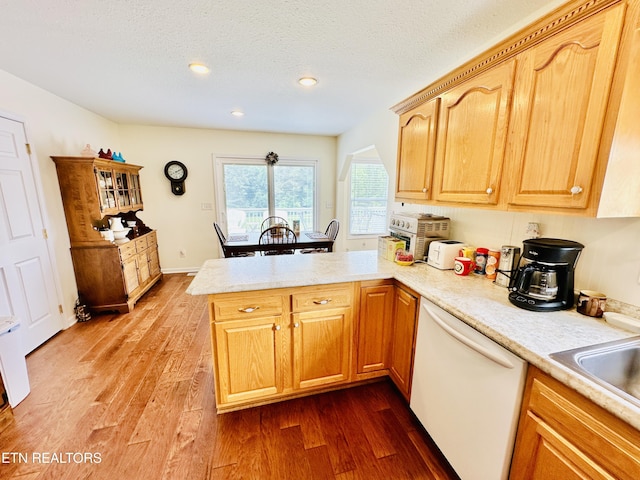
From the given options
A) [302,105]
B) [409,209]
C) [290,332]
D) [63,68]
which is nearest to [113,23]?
[63,68]

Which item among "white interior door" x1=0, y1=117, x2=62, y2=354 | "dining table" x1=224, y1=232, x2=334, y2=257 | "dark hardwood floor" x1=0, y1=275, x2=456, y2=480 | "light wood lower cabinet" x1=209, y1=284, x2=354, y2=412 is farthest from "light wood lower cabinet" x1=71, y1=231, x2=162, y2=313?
"light wood lower cabinet" x1=209, y1=284, x2=354, y2=412

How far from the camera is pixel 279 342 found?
1672 millimetres

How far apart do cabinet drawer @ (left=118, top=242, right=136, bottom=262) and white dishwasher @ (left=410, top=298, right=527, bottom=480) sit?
3.20 m

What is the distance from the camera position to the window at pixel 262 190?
4.58 m

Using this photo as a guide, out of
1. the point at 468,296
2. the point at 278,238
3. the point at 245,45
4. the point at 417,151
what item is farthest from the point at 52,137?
the point at 468,296

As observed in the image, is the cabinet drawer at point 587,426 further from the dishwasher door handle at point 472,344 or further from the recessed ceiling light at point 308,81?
the recessed ceiling light at point 308,81

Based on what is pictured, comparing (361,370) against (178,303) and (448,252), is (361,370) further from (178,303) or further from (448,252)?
(178,303)

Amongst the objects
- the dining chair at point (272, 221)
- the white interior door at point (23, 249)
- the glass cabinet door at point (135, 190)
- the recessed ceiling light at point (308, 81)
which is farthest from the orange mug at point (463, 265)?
the glass cabinet door at point (135, 190)

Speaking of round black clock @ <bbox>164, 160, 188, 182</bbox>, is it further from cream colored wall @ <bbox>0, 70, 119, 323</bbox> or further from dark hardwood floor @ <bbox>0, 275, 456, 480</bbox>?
dark hardwood floor @ <bbox>0, 275, 456, 480</bbox>

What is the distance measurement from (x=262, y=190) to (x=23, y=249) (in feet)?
10.0

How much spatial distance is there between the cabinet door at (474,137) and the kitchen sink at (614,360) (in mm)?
746

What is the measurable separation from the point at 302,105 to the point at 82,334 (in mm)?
3353

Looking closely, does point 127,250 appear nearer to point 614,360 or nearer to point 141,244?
point 141,244

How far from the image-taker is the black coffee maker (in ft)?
3.98
